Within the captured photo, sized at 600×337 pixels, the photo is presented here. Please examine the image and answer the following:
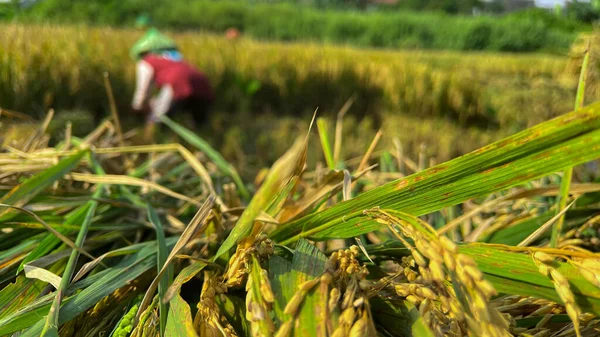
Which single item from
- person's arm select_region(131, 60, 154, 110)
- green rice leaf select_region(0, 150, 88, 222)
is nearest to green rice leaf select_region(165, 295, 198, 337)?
green rice leaf select_region(0, 150, 88, 222)

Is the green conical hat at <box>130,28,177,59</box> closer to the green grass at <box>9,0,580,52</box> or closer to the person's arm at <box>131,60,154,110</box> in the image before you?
the person's arm at <box>131,60,154,110</box>

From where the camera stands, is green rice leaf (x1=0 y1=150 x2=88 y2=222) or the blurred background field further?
the blurred background field

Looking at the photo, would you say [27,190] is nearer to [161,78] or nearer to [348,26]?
[161,78]

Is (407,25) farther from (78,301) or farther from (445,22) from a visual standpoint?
(78,301)

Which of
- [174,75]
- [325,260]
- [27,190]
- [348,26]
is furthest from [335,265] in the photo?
[348,26]

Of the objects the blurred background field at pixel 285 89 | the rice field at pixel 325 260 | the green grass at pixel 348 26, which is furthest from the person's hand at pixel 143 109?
the green grass at pixel 348 26

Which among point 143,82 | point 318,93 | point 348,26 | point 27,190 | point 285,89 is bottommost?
point 348,26

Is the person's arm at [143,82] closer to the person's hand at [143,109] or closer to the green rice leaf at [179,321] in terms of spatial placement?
the person's hand at [143,109]

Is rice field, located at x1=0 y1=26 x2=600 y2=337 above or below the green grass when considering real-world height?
above

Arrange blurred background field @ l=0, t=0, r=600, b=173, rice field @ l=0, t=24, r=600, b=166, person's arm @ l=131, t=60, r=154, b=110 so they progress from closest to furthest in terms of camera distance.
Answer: blurred background field @ l=0, t=0, r=600, b=173
person's arm @ l=131, t=60, r=154, b=110
rice field @ l=0, t=24, r=600, b=166

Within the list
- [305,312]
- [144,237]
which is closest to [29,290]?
[144,237]

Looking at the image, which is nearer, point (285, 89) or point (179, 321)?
point (179, 321)

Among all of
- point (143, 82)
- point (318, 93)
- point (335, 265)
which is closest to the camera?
point (335, 265)

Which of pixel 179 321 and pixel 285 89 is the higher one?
pixel 179 321
